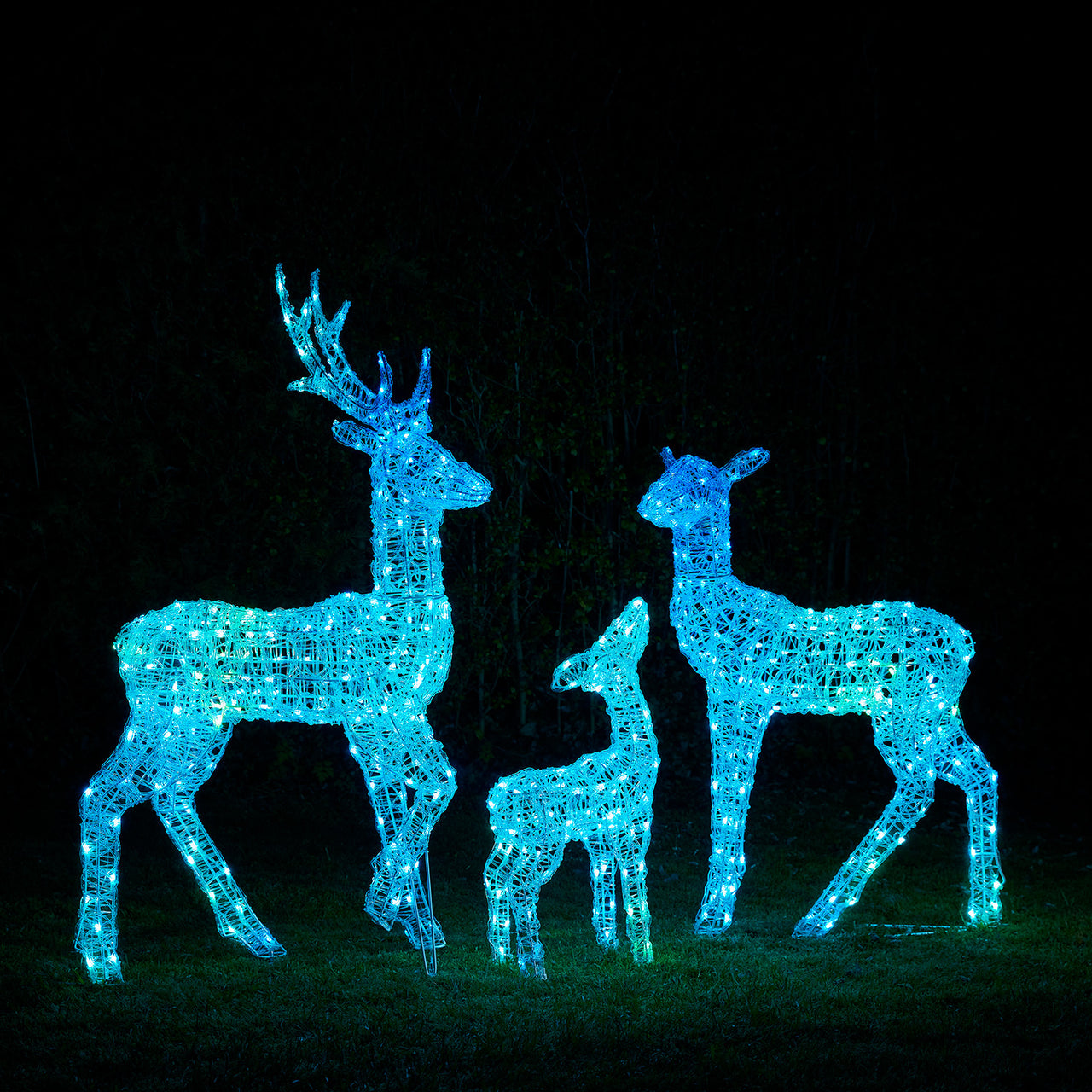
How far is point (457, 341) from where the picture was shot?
9.92 m

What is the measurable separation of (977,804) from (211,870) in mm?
3826

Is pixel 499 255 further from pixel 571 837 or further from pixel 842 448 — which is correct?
pixel 571 837

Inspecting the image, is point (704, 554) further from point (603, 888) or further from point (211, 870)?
point (211, 870)

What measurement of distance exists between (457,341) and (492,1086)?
6181 millimetres

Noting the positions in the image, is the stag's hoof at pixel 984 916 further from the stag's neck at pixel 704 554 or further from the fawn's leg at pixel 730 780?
the stag's neck at pixel 704 554

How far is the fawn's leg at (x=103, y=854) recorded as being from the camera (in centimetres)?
611

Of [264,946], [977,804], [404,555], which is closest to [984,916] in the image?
[977,804]

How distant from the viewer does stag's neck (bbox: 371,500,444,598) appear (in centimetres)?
639

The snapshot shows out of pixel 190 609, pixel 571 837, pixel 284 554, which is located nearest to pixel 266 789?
pixel 284 554

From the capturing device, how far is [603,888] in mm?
6312

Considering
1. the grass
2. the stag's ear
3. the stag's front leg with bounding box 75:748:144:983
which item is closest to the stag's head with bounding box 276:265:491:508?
the stag's ear

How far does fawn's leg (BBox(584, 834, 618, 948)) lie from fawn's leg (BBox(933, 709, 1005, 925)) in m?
1.77

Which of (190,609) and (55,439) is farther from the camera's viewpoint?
(55,439)

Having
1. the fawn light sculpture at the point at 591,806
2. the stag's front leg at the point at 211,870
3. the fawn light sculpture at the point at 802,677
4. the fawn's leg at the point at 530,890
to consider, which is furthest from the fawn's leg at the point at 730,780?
the stag's front leg at the point at 211,870
